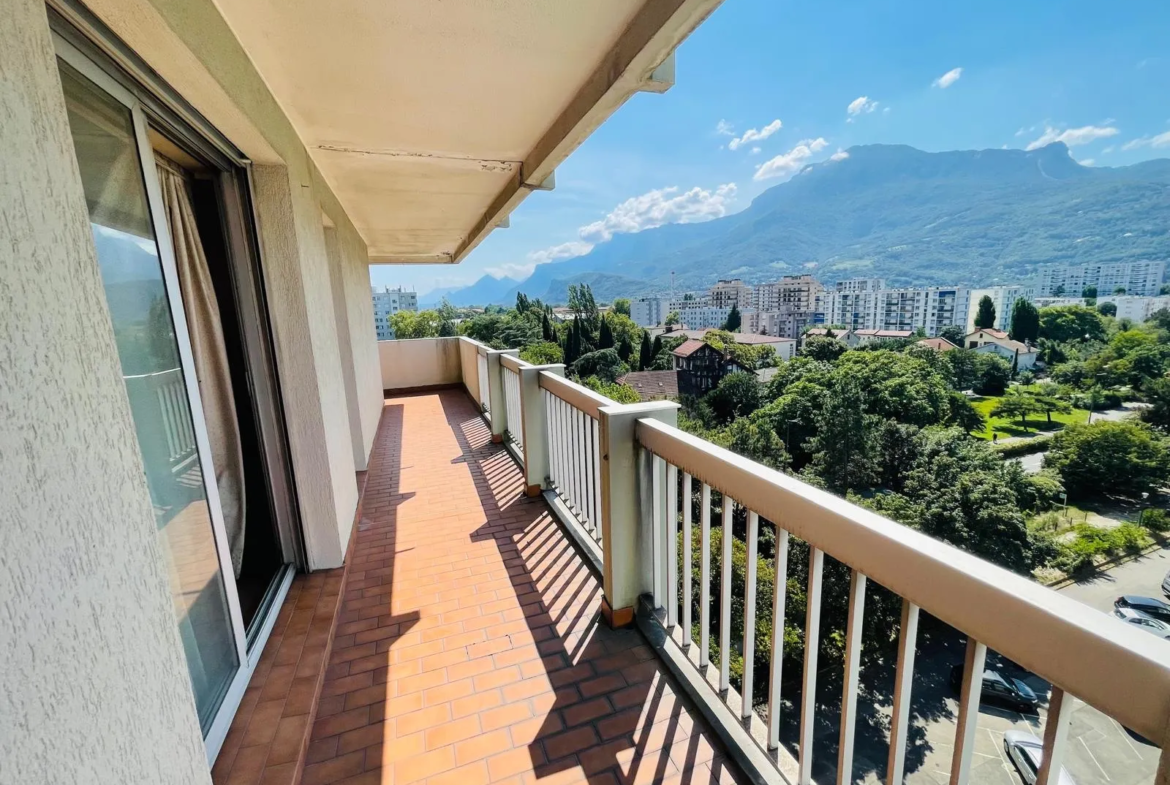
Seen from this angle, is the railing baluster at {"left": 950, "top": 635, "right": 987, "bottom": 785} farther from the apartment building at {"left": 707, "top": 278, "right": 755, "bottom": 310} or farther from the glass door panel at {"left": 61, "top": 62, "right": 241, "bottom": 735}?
the apartment building at {"left": 707, "top": 278, "right": 755, "bottom": 310}

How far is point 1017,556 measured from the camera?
21.2 m

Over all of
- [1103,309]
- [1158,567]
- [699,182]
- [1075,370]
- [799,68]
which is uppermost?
[799,68]

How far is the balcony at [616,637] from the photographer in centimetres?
85

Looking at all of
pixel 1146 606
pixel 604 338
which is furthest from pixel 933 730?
pixel 604 338

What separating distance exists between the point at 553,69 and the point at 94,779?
2.64 m

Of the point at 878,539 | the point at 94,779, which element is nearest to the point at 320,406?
the point at 94,779

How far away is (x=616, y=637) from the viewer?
7.40ft

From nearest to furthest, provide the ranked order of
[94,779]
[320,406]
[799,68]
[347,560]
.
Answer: [94,779], [320,406], [347,560], [799,68]

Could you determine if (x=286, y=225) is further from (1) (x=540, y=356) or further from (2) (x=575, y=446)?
(1) (x=540, y=356)

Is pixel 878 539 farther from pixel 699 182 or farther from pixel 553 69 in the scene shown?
pixel 699 182

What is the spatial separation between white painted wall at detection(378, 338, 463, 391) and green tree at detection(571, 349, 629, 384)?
2904 centimetres

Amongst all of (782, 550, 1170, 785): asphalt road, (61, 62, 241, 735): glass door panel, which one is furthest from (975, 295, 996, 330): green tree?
(61, 62, 241, 735): glass door panel

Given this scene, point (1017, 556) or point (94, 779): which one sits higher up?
point (94, 779)

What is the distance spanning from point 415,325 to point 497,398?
44.4 meters
